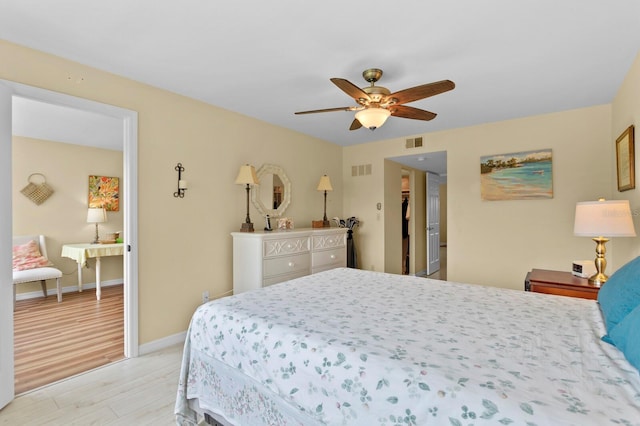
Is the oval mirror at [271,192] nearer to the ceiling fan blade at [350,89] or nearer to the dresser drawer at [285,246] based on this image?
the dresser drawer at [285,246]

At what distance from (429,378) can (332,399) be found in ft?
1.27

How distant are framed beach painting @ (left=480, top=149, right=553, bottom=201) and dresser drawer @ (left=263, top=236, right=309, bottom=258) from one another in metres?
2.42

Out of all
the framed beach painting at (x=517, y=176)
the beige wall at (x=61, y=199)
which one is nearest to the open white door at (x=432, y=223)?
the framed beach painting at (x=517, y=176)

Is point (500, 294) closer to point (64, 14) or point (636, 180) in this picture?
point (636, 180)

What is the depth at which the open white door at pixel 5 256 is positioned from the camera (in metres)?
2.04

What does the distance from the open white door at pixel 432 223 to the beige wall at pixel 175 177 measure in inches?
149

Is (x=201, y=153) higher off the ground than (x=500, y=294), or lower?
higher

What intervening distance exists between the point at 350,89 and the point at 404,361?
1.69 m

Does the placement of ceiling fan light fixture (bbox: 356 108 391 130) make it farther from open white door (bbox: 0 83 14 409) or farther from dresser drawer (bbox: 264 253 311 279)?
open white door (bbox: 0 83 14 409)

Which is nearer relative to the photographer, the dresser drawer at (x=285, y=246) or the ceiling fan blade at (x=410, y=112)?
the ceiling fan blade at (x=410, y=112)

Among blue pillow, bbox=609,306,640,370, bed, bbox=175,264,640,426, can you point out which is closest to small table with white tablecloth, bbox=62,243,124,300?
bed, bbox=175,264,640,426

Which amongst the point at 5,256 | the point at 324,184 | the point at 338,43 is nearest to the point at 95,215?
the point at 5,256

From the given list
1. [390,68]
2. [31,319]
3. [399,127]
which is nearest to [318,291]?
[390,68]

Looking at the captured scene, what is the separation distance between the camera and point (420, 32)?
2029 mm
